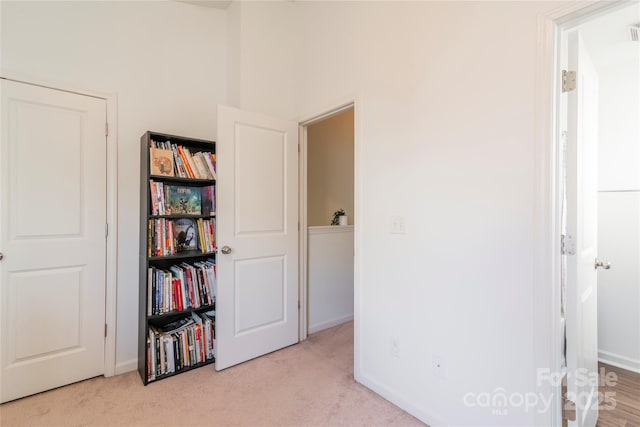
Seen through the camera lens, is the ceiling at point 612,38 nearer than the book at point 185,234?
Yes

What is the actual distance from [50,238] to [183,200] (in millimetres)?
850

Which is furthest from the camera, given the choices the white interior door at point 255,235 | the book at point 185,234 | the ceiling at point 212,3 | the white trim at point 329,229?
the white trim at point 329,229

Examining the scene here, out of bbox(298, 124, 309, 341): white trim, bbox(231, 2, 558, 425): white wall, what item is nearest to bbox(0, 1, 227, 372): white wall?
bbox(298, 124, 309, 341): white trim

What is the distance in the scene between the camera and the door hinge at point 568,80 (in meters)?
1.27

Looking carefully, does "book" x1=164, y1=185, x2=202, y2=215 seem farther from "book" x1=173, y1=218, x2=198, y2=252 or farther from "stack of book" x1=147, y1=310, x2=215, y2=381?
"stack of book" x1=147, y1=310, x2=215, y2=381

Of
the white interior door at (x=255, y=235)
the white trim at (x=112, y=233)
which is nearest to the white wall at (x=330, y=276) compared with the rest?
the white interior door at (x=255, y=235)

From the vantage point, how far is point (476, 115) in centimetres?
143

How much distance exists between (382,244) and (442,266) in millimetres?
415

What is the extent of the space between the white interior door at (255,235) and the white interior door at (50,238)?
2.83 ft

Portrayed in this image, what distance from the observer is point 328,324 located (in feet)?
9.95

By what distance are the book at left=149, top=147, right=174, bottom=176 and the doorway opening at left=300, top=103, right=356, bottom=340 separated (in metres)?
1.10

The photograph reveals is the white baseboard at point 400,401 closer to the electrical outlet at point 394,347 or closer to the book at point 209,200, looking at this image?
the electrical outlet at point 394,347

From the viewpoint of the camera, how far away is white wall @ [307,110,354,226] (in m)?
3.59

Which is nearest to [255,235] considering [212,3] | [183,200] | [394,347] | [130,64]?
[183,200]
